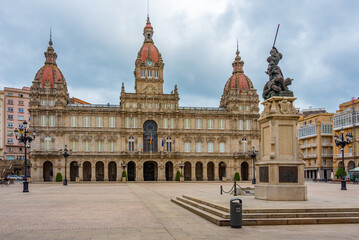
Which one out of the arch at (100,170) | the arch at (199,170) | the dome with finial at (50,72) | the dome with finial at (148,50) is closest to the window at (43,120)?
the dome with finial at (50,72)

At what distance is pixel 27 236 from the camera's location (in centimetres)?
1252

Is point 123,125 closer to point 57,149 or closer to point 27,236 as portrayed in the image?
point 57,149

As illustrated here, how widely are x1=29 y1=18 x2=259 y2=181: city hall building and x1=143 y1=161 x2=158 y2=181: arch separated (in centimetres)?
19

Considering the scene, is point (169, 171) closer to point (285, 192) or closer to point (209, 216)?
point (285, 192)

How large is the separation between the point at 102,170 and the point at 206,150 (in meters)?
20.0

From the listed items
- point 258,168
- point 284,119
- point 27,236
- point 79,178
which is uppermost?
point 284,119

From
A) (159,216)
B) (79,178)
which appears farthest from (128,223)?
(79,178)

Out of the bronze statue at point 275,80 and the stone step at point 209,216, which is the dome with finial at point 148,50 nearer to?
the bronze statue at point 275,80

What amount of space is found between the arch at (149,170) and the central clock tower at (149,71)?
13.5 metres

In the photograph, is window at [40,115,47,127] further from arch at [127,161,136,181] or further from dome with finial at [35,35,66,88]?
arch at [127,161,136,181]

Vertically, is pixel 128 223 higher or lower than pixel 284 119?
lower

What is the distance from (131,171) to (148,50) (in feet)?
78.5

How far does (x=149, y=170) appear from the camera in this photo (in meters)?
77.7

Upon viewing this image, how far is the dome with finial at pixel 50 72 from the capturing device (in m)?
74.3
